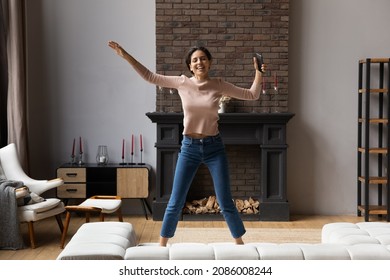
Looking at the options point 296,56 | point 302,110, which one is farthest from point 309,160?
point 296,56

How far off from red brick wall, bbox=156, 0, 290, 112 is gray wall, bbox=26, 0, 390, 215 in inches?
7.3

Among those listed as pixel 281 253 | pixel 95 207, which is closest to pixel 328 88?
pixel 95 207

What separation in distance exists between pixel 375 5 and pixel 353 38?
16.8 inches

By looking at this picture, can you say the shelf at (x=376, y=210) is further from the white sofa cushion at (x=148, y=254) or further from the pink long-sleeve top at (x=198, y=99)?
the white sofa cushion at (x=148, y=254)

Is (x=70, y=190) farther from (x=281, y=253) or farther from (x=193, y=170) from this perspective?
(x=281, y=253)

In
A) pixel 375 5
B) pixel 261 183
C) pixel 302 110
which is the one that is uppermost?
pixel 375 5

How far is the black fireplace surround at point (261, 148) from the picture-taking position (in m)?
6.92

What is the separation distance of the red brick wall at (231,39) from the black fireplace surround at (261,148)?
237 millimetres

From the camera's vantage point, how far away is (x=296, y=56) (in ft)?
23.8

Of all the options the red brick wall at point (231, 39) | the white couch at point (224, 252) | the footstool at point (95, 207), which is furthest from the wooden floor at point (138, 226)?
the white couch at point (224, 252)

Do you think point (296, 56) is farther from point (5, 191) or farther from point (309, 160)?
point (5, 191)

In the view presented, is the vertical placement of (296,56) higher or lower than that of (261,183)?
higher

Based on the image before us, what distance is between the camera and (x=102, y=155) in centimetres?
717

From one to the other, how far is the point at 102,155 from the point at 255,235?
1985 millimetres
